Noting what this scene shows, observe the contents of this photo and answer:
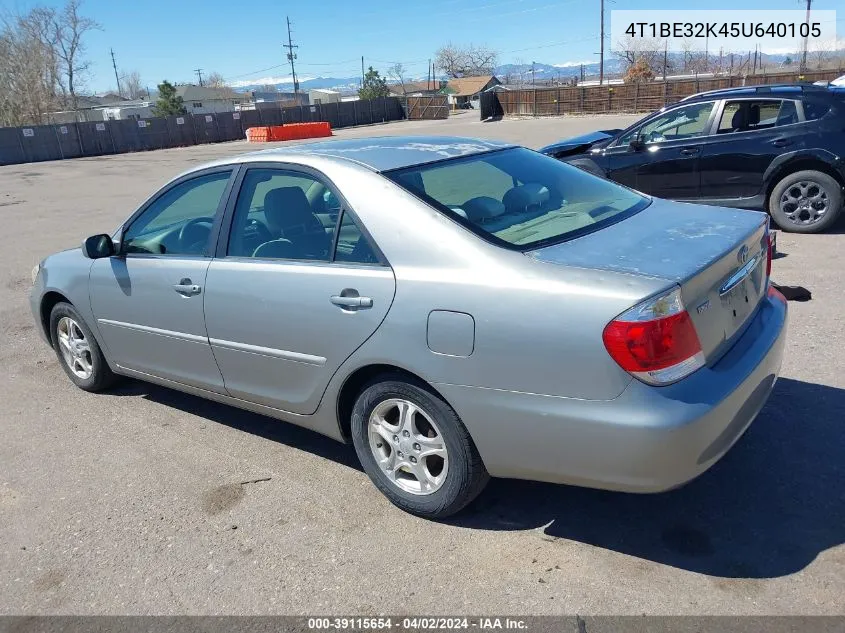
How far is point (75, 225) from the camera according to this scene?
43.3 ft

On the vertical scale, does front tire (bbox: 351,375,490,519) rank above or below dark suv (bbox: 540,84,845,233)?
below

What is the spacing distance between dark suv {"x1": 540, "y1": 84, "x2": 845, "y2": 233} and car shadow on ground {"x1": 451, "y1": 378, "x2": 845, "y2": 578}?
4.88 meters

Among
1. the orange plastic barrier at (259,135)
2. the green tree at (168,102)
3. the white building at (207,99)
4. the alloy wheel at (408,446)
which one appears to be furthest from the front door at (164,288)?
the white building at (207,99)

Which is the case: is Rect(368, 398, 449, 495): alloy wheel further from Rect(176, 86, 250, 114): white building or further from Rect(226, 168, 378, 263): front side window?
Rect(176, 86, 250, 114): white building

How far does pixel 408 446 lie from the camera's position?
123 inches

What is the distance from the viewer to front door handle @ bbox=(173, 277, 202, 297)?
→ 148 inches

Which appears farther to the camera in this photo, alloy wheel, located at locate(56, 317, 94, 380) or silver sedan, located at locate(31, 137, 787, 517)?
alloy wheel, located at locate(56, 317, 94, 380)

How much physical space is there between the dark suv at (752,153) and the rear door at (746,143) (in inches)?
0.4

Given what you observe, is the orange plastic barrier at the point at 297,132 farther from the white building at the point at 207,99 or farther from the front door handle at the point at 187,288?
the white building at the point at 207,99

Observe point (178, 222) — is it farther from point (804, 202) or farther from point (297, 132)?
point (297, 132)

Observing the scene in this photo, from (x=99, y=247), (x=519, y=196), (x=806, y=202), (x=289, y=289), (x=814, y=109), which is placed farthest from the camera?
(x=806, y=202)

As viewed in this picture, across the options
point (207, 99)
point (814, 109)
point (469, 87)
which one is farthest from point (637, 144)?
point (207, 99)

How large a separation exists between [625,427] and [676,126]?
23.1ft

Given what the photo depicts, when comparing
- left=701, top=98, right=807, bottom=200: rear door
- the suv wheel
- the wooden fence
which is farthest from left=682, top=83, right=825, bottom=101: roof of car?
the wooden fence
